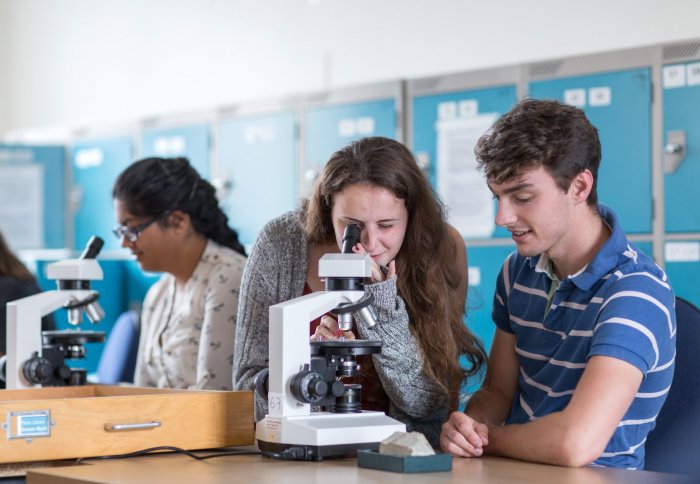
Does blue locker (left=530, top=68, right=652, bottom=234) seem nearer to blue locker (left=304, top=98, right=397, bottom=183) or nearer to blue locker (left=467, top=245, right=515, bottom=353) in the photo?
blue locker (left=467, top=245, right=515, bottom=353)

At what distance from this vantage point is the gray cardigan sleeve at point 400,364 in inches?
77.4

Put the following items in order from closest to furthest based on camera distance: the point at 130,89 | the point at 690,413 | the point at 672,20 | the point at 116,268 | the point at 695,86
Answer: the point at 690,413
the point at 695,86
the point at 672,20
the point at 116,268
the point at 130,89

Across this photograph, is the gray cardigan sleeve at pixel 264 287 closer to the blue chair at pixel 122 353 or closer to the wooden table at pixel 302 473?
the wooden table at pixel 302 473

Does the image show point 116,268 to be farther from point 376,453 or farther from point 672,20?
point 376,453

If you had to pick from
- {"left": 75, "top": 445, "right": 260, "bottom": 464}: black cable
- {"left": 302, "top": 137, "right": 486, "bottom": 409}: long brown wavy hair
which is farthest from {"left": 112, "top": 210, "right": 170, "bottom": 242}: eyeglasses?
{"left": 75, "top": 445, "right": 260, "bottom": 464}: black cable

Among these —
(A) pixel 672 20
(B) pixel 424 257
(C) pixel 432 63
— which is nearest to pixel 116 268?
(C) pixel 432 63

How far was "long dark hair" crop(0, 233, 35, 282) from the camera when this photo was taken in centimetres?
332

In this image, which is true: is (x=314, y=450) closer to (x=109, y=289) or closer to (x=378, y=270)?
(x=378, y=270)

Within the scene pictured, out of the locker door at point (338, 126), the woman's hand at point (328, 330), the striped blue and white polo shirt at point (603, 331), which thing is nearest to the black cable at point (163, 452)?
the woman's hand at point (328, 330)

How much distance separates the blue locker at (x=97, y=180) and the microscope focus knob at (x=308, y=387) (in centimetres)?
408

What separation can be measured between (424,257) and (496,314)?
0.20 metres

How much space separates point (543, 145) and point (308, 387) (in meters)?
0.63

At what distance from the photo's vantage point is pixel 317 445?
68.4 inches

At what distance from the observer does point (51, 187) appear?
6.14 meters
